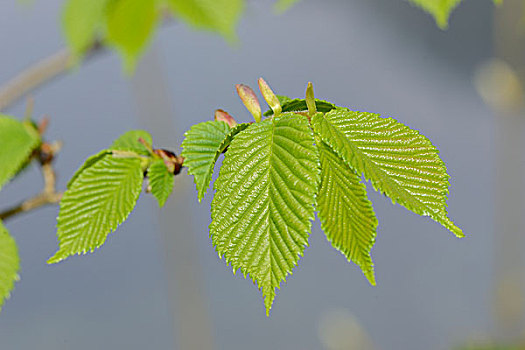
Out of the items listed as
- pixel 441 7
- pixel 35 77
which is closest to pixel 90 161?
pixel 441 7

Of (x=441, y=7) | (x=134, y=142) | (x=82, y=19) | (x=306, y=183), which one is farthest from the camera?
(x=82, y=19)

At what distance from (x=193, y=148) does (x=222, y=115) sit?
0.03m

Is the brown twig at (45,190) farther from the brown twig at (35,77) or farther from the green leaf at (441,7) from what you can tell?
A: the green leaf at (441,7)

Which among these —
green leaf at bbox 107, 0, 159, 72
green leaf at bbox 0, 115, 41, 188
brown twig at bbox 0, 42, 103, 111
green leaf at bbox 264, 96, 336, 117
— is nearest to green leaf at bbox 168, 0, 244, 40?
green leaf at bbox 107, 0, 159, 72

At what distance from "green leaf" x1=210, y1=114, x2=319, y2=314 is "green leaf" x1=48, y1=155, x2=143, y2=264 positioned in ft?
0.25

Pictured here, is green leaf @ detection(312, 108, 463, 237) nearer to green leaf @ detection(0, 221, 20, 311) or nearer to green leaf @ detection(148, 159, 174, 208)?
green leaf @ detection(148, 159, 174, 208)

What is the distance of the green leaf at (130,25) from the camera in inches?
25.5

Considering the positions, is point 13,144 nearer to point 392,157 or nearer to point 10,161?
point 10,161

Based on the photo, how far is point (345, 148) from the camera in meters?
0.24

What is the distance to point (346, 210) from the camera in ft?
0.87

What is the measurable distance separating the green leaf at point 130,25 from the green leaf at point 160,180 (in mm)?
387

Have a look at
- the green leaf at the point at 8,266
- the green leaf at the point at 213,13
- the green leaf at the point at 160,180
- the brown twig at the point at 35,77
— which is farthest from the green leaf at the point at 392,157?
the brown twig at the point at 35,77

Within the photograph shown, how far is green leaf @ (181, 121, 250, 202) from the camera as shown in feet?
0.86

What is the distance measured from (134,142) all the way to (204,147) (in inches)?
3.6
